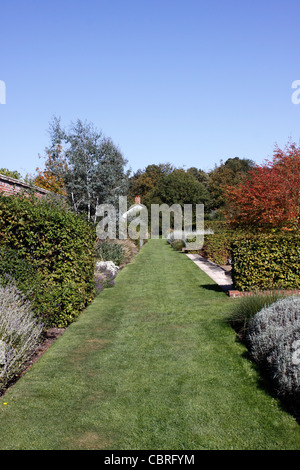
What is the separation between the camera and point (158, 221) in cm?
5056

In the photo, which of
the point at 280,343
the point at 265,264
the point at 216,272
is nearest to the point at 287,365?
the point at 280,343

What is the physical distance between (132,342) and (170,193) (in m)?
51.7

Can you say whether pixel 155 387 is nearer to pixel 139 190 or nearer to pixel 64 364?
pixel 64 364

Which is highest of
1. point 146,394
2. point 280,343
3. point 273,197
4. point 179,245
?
point 273,197

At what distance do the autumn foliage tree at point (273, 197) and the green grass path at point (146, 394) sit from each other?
21.0ft

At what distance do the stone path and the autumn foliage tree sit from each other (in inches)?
87.0

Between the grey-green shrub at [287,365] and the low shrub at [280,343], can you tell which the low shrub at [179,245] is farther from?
the grey-green shrub at [287,365]

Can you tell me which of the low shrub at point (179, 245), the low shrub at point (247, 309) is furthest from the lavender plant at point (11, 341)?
the low shrub at point (179, 245)

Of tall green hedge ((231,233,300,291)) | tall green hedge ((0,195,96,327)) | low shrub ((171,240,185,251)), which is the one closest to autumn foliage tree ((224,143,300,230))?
tall green hedge ((231,233,300,291))

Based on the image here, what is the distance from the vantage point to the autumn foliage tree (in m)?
14.0

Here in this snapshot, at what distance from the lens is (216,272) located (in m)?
16.2

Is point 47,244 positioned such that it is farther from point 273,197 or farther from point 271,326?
point 273,197

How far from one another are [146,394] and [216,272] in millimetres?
11394
